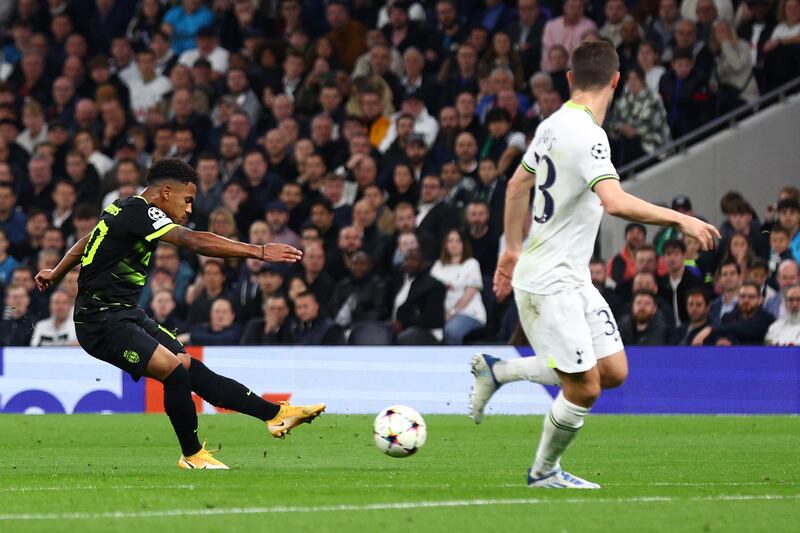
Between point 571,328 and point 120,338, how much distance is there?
3.19 meters

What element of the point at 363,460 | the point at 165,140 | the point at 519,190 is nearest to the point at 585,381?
the point at 519,190

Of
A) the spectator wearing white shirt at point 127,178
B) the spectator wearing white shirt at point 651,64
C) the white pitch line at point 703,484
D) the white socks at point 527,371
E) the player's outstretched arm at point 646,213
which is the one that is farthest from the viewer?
the spectator wearing white shirt at point 127,178

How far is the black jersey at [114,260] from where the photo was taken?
9719 mm

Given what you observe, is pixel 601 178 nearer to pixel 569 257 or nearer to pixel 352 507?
pixel 569 257

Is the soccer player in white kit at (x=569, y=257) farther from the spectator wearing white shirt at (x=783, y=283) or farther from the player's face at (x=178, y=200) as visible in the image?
the spectator wearing white shirt at (x=783, y=283)

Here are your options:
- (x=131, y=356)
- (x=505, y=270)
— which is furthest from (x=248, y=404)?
(x=505, y=270)

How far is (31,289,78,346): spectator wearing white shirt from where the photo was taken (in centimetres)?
1877

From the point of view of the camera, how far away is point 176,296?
63.8 ft

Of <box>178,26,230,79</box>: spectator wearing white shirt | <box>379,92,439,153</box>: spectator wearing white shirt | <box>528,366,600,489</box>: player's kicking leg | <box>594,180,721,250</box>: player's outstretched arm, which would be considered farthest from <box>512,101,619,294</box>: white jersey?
<box>178,26,230,79</box>: spectator wearing white shirt

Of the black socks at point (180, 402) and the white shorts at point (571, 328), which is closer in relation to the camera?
the white shorts at point (571, 328)

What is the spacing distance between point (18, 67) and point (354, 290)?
375 inches

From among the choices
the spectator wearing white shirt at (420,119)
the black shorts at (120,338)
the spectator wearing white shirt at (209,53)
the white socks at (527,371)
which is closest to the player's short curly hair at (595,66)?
the white socks at (527,371)

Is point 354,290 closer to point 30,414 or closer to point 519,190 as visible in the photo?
point 30,414

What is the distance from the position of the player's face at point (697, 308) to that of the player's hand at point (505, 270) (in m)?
7.42
